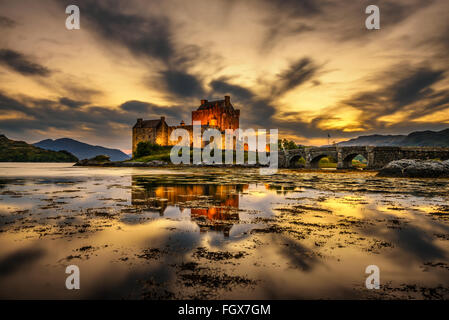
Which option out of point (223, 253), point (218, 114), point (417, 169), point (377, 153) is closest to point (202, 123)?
point (218, 114)

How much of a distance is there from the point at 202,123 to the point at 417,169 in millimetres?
89330

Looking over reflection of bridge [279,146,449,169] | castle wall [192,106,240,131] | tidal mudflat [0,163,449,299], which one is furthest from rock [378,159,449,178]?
castle wall [192,106,240,131]

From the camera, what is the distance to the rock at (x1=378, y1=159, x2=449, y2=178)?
3059 cm

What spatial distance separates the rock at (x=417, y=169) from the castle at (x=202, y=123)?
264 feet

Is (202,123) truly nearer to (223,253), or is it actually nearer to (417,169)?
(417,169)

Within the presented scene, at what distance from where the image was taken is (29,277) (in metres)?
4.13

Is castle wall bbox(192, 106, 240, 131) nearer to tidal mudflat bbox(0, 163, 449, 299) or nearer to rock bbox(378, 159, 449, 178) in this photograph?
rock bbox(378, 159, 449, 178)

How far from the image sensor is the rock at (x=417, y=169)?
100ft

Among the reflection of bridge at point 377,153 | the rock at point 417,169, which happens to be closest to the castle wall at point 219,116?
the reflection of bridge at point 377,153

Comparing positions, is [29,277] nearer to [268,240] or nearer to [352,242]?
[268,240]

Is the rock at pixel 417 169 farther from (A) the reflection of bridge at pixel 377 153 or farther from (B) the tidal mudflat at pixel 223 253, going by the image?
(B) the tidal mudflat at pixel 223 253

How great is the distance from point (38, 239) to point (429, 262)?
8.96 m

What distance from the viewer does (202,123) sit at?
367 feet
